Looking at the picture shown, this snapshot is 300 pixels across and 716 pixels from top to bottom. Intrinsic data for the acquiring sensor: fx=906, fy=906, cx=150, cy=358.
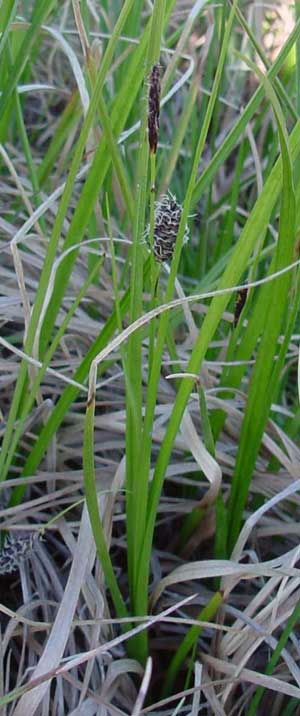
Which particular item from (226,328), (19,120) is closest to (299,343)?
(226,328)

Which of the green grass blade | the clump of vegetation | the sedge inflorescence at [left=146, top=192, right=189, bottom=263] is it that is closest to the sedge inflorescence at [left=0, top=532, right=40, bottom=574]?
the clump of vegetation

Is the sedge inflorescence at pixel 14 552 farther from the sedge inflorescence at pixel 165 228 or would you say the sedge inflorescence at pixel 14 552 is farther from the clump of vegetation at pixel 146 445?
the sedge inflorescence at pixel 165 228

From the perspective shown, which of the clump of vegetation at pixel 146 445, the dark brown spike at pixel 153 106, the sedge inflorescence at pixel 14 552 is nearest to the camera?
the dark brown spike at pixel 153 106

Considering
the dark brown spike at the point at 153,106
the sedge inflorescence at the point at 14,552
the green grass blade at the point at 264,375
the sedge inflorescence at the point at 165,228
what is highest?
the dark brown spike at the point at 153,106

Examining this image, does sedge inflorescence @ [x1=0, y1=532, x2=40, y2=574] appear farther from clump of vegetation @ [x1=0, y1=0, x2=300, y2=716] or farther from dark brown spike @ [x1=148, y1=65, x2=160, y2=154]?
dark brown spike @ [x1=148, y1=65, x2=160, y2=154]

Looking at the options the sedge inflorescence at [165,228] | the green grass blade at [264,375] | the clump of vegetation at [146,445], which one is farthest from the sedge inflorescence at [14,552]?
the sedge inflorescence at [165,228]

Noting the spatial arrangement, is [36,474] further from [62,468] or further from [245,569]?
[245,569]
